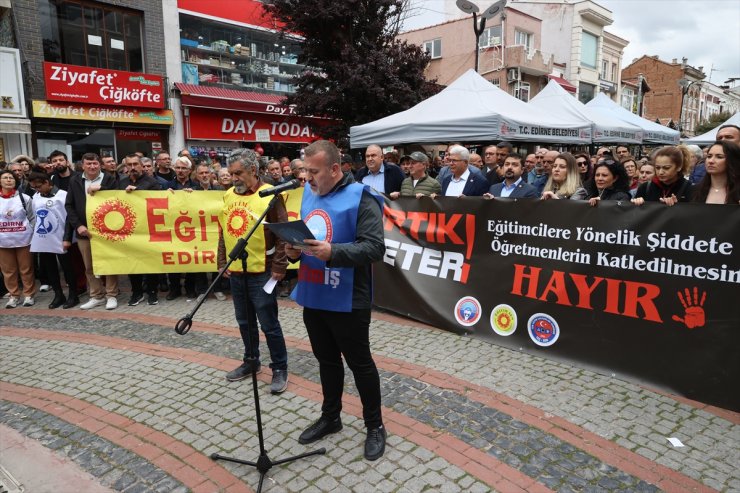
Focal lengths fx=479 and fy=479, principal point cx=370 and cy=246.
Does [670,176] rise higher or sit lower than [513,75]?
lower

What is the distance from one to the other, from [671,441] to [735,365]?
0.88 meters

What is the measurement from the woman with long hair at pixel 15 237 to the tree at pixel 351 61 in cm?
729

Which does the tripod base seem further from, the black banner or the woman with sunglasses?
the woman with sunglasses

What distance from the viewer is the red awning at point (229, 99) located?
14586mm

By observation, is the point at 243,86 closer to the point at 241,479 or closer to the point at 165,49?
the point at 165,49

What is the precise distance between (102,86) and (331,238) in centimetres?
1296

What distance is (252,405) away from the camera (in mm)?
3836

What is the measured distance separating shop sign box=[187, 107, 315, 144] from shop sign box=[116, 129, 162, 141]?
0.97m

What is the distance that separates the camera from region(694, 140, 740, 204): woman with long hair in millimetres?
3844

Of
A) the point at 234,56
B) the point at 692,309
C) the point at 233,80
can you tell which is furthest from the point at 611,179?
the point at 234,56

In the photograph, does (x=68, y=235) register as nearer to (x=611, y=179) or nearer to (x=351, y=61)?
(x=611, y=179)

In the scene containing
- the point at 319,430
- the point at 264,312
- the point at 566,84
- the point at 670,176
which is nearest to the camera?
the point at 319,430

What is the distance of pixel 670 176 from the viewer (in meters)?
4.28

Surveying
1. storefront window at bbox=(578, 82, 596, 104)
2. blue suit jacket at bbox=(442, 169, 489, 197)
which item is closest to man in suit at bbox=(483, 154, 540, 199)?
blue suit jacket at bbox=(442, 169, 489, 197)
